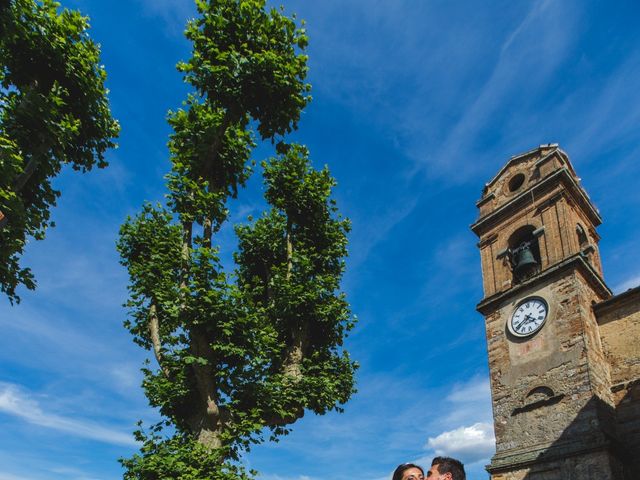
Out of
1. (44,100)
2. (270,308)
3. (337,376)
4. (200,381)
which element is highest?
(44,100)

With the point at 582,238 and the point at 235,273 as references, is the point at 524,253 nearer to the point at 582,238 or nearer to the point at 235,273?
the point at 582,238

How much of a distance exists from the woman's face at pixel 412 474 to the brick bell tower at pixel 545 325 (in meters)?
9.66

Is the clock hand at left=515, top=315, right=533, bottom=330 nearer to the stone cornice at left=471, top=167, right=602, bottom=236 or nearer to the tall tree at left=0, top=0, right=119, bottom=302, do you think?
the stone cornice at left=471, top=167, right=602, bottom=236

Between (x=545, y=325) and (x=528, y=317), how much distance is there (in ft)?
2.02

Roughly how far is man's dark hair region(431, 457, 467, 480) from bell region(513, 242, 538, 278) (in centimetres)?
1249

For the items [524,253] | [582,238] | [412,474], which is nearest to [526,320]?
[524,253]

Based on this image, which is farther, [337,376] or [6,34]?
[337,376]

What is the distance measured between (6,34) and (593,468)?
1392 cm

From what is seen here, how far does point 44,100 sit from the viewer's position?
9.24 m

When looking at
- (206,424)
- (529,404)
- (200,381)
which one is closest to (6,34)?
(200,381)

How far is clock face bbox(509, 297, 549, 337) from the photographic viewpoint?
559 inches

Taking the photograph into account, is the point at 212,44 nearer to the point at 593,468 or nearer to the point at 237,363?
the point at 237,363

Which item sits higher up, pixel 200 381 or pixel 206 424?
pixel 200 381

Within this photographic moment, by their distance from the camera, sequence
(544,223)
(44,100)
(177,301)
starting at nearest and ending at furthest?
(44,100), (177,301), (544,223)
